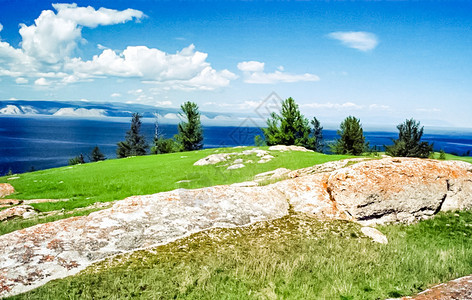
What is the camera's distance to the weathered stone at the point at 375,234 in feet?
28.1

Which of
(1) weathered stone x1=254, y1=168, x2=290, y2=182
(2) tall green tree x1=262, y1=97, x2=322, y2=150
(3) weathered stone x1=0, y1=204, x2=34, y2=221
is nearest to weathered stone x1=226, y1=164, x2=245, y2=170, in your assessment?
(1) weathered stone x1=254, y1=168, x2=290, y2=182

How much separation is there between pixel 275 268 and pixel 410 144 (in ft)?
155

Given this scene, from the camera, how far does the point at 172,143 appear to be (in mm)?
83250

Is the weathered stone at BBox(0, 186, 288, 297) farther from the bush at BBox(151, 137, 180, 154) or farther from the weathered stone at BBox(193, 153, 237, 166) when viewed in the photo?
the bush at BBox(151, 137, 180, 154)

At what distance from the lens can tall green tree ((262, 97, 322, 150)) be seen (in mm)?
57438

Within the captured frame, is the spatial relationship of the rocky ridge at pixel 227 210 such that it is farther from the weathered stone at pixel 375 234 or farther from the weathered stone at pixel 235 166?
the weathered stone at pixel 235 166

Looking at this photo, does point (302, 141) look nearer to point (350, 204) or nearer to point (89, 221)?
point (350, 204)

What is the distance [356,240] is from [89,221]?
8.62 metres

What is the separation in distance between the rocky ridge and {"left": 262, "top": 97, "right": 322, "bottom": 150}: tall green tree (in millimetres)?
45641

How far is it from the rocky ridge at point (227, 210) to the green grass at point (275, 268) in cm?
56

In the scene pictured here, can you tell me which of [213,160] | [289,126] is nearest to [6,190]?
[213,160]

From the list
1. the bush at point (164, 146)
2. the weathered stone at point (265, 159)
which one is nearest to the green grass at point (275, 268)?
the weathered stone at point (265, 159)

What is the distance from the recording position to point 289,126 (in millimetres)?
58125

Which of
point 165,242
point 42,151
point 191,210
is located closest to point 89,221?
point 165,242
